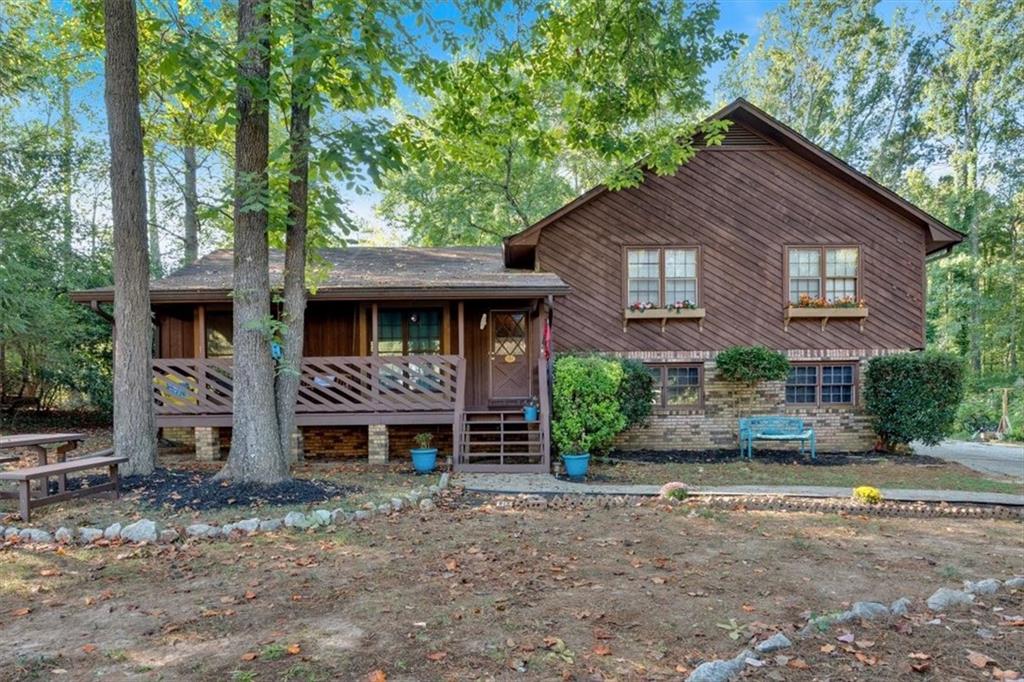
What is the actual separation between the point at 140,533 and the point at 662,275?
10077 millimetres

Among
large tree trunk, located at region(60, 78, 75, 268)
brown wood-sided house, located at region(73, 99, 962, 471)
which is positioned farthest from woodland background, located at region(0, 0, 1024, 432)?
brown wood-sided house, located at region(73, 99, 962, 471)

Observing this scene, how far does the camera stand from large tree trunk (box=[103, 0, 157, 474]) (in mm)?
7793

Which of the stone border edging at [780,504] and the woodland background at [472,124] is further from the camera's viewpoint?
the woodland background at [472,124]

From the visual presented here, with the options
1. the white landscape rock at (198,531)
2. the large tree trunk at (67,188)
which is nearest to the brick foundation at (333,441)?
the white landscape rock at (198,531)

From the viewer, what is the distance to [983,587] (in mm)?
4363

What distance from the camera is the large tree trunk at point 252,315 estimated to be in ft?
24.7

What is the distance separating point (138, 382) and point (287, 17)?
4883 mm

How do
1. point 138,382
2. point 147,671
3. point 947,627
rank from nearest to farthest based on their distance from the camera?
1. point 147,671
2. point 947,627
3. point 138,382

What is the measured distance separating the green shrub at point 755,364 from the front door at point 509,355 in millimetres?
3985

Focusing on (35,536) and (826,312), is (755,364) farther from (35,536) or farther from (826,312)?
(35,536)

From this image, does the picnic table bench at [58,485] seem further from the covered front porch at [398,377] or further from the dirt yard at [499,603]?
the covered front porch at [398,377]

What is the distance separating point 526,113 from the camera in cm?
1042

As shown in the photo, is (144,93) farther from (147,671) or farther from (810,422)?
(810,422)

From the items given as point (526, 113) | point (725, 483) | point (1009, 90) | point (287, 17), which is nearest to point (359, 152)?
point (287, 17)
